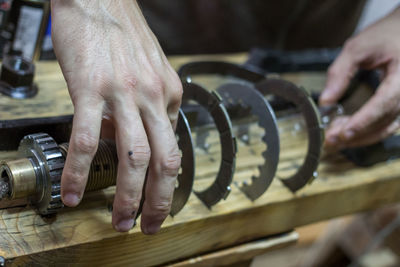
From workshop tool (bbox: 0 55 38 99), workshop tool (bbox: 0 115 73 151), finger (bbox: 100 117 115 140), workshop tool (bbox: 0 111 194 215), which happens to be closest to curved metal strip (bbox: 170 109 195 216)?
workshop tool (bbox: 0 111 194 215)

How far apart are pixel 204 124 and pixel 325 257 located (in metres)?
1.39

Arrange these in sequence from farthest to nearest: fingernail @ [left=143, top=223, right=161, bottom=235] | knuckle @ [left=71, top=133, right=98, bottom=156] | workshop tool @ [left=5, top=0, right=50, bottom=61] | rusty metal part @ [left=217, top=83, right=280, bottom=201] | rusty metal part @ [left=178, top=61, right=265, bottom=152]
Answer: rusty metal part @ [left=178, top=61, right=265, bottom=152]
workshop tool @ [left=5, top=0, right=50, bottom=61]
rusty metal part @ [left=217, top=83, right=280, bottom=201]
fingernail @ [left=143, top=223, right=161, bottom=235]
knuckle @ [left=71, top=133, right=98, bottom=156]

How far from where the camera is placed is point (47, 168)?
0.64 meters

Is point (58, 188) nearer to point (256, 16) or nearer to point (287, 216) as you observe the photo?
point (287, 216)

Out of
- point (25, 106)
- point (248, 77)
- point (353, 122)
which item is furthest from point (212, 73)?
point (25, 106)

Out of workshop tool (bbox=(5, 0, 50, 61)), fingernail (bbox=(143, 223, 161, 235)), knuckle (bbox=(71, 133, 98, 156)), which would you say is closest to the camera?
knuckle (bbox=(71, 133, 98, 156))

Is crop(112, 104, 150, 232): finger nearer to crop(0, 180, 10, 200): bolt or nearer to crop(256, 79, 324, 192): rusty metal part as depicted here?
crop(0, 180, 10, 200): bolt

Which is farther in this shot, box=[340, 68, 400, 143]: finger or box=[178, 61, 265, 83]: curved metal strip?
box=[178, 61, 265, 83]: curved metal strip

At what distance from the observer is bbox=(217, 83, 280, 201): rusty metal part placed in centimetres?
84

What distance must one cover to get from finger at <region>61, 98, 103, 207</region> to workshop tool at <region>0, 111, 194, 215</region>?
0.06m

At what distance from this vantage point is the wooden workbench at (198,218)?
0.66m

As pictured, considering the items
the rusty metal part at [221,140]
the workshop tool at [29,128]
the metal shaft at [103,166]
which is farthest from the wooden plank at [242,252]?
the workshop tool at [29,128]

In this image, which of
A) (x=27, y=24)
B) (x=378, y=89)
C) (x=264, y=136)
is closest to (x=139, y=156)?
(x=264, y=136)

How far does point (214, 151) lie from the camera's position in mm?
976
